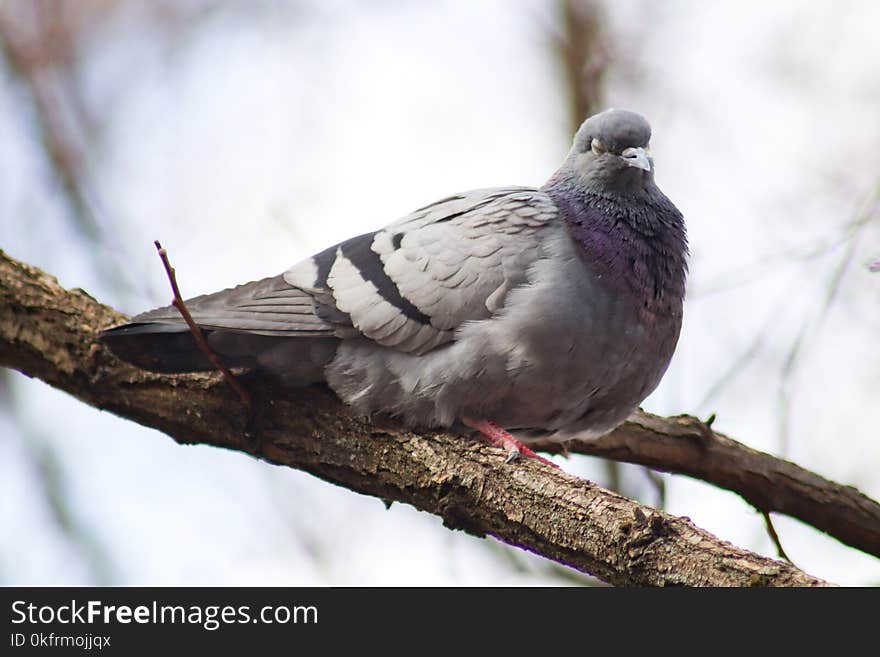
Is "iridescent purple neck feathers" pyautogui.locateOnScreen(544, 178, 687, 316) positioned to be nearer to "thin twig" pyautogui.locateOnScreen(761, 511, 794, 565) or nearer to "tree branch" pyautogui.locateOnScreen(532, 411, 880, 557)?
"tree branch" pyautogui.locateOnScreen(532, 411, 880, 557)

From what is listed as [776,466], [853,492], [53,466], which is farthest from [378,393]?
[53,466]

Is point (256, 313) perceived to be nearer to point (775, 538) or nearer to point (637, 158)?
point (637, 158)

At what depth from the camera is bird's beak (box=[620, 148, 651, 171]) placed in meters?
4.97

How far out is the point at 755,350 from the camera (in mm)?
5805

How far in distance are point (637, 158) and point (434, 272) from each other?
125 cm

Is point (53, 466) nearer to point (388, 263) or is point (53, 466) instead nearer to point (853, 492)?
point (388, 263)

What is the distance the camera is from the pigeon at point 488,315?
460 centimetres

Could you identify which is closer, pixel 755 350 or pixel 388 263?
pixel 388 263

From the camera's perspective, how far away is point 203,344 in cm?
447

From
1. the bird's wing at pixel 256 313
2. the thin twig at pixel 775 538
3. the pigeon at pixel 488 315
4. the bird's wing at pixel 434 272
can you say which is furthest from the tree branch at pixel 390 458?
the thin twig at pixel 775 538

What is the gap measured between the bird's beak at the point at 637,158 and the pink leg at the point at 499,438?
1.55m

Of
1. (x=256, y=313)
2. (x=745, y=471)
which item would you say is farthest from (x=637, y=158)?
(x=256, y=313)
